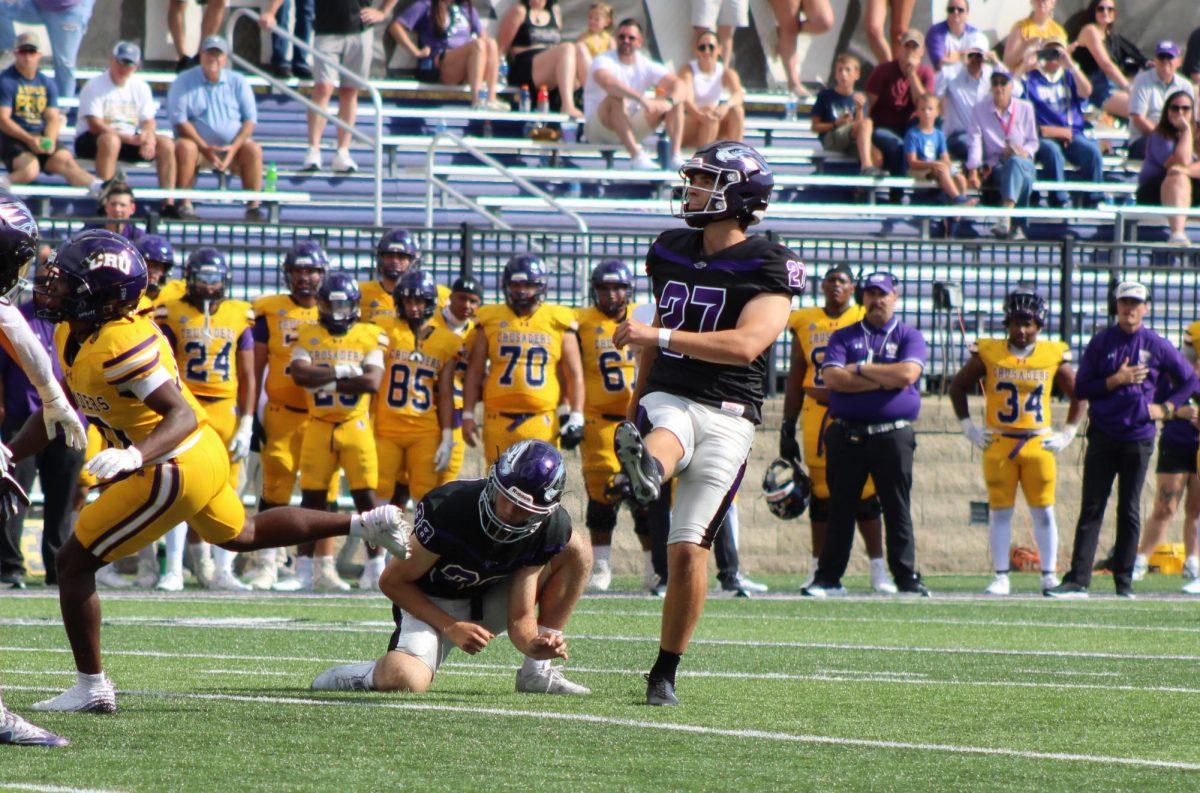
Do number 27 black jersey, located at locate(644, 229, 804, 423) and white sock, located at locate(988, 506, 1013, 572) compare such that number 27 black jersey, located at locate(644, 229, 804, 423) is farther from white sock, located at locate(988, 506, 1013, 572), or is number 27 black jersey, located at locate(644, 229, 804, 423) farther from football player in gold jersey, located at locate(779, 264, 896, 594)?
white sock, located at locate(988, 506, 1013, 572)

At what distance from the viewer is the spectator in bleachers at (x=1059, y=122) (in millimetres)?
18359

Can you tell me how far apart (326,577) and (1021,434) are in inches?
175

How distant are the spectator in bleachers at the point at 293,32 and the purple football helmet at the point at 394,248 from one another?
572 centimetres

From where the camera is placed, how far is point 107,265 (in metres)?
5.50

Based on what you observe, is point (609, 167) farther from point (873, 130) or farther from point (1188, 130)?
point (1188, 130)

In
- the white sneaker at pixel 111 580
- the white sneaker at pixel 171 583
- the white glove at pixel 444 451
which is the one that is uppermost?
the white glove at pixel 444 451

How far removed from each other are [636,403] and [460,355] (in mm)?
5956

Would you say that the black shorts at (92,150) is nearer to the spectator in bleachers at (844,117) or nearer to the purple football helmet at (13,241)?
the spectator in bleachers at (844,117)

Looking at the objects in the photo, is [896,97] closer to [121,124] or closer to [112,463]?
[121,124]

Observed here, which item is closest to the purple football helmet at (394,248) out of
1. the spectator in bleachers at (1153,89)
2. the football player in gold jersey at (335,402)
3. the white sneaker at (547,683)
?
the football player in gold jersey at (335,402)

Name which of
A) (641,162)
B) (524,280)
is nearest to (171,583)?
(524,280)

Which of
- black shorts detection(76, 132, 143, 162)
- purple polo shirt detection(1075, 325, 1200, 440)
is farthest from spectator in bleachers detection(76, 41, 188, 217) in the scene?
purple polo shirt detection(1075, 325, 1200, 440)

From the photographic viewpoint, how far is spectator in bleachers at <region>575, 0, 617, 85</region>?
18.0 m

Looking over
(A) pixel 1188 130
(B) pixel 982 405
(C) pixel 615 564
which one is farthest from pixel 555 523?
(A) pixel 1188 130
